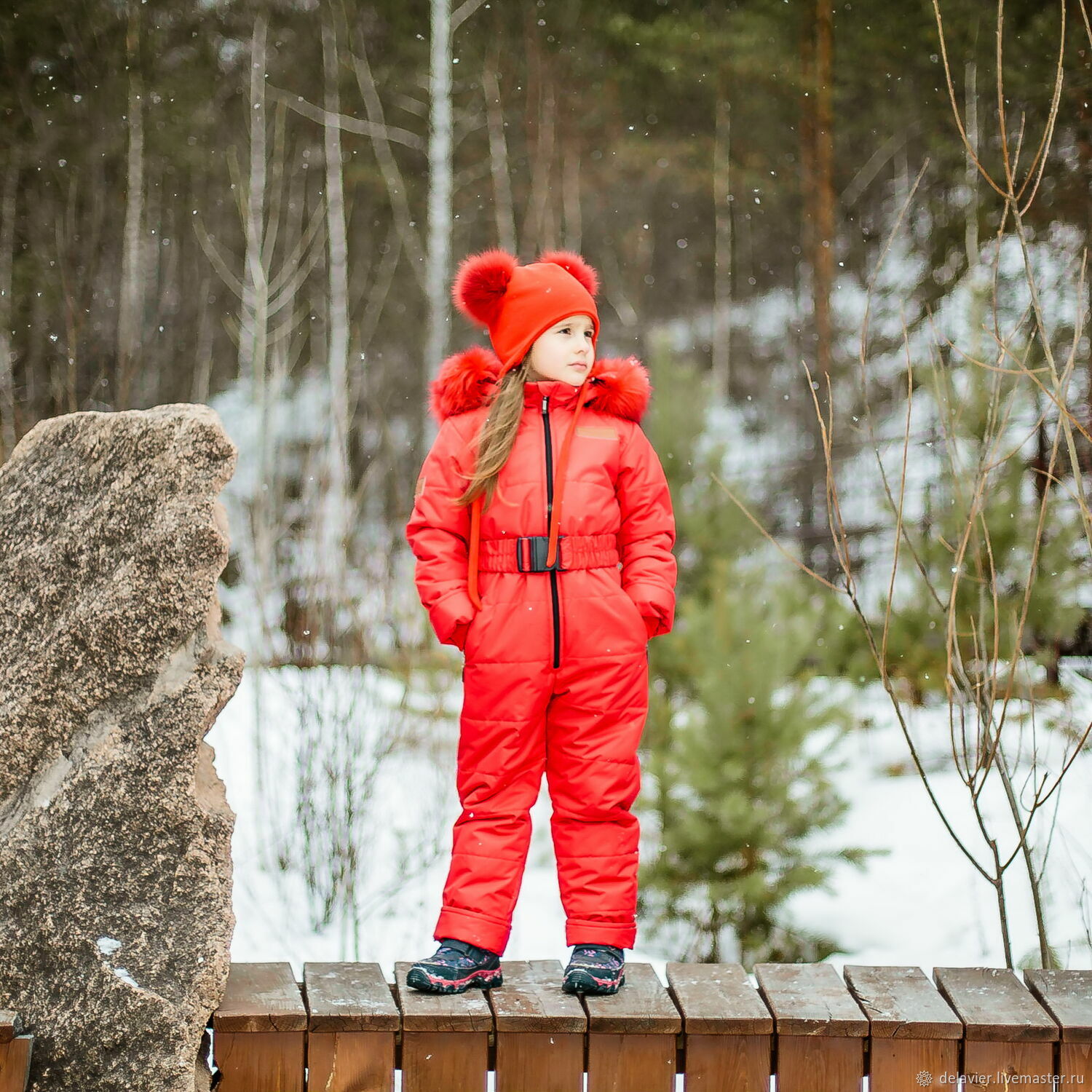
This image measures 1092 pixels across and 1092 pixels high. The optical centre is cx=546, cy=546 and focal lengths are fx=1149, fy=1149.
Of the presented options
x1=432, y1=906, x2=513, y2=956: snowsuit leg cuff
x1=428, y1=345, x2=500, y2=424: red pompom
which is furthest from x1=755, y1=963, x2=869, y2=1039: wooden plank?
x1=428, y1=345, x2=500, y2=424: red pompom

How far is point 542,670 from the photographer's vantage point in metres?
2.39

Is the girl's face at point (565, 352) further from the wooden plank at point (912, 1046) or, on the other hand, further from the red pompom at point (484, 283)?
the wooden plank at point (912, 1046)

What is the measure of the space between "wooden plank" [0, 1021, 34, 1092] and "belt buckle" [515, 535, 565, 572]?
50.5 inches

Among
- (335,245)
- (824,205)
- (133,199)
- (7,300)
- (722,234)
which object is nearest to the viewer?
(7,300)

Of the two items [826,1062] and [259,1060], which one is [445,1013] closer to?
[259,1060]

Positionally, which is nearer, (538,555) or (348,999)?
(348,999)

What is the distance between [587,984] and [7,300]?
6373 millimetres

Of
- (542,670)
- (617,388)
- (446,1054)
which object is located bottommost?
(446,1054)

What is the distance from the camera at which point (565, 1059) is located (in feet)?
7.29

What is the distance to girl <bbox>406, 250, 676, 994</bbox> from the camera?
2.38 metres

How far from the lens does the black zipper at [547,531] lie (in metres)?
2.38

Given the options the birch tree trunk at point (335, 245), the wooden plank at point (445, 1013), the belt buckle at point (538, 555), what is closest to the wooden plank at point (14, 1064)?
the wooden plank at point (445, 1013)

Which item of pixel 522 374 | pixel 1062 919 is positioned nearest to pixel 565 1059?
pixel 522 374

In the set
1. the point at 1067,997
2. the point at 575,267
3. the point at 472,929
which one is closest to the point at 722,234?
the point at 575,267
